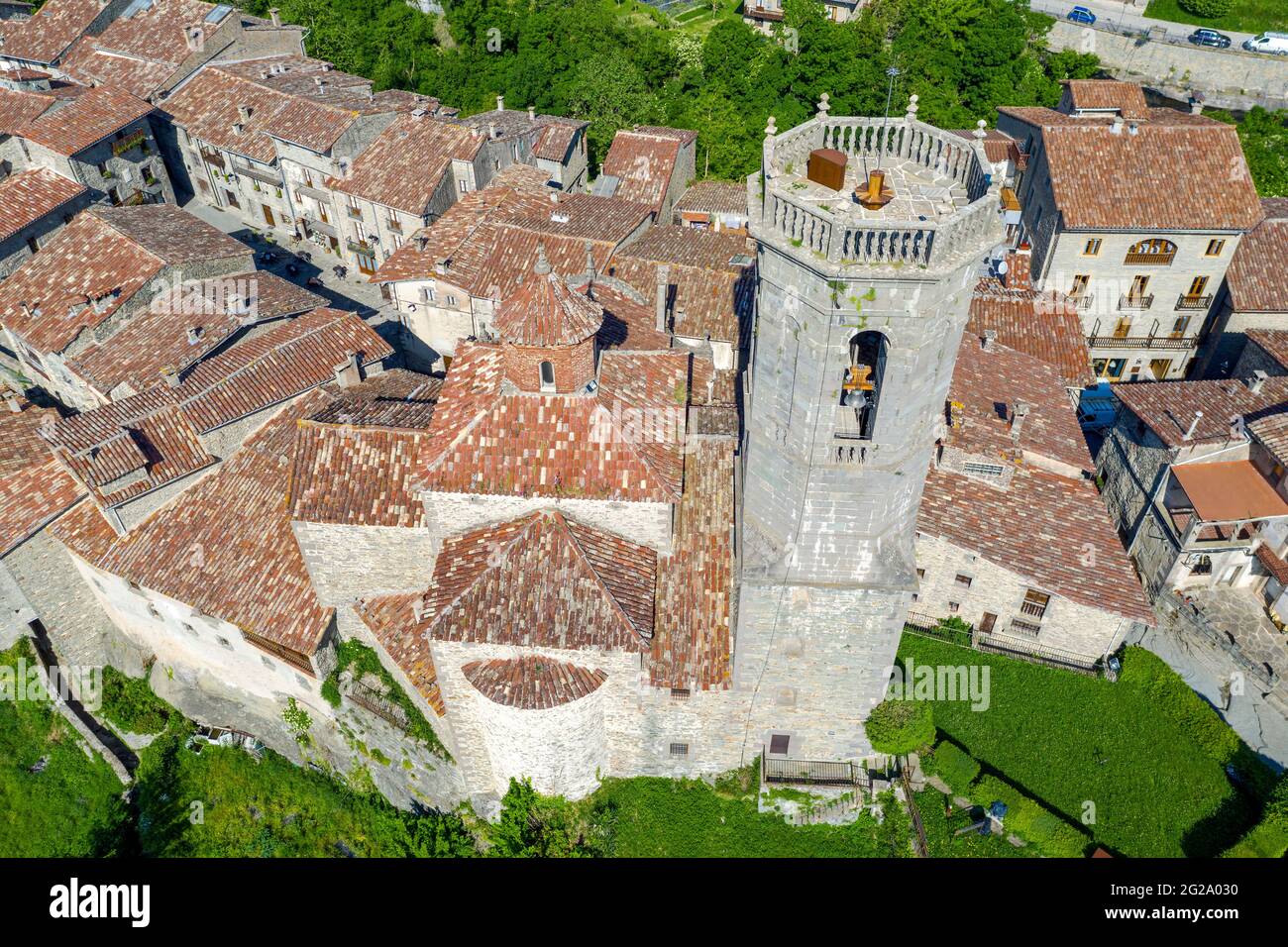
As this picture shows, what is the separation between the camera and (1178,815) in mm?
30109

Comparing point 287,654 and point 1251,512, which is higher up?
point 1251,512

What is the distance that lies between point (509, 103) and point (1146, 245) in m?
48.4

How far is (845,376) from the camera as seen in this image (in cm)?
2220

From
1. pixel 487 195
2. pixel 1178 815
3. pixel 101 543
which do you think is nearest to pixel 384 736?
pixel 101 543

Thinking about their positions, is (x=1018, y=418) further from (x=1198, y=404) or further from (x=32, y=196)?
(x=32, y=196)

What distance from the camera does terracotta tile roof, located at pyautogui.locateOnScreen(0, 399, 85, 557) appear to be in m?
33.6

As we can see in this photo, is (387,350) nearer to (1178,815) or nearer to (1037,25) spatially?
(1178,815)

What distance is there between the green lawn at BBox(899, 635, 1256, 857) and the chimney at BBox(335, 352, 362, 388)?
81.7 ft

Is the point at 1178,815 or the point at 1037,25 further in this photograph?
the point at 1037,25

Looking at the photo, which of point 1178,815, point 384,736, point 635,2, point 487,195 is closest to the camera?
point 1178,815

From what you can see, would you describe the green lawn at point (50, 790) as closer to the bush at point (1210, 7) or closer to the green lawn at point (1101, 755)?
the green lawn at point (1101, 755)

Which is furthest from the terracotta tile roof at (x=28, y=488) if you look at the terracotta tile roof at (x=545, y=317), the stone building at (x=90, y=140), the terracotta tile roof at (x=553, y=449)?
the stone building at (x=90, y=140)

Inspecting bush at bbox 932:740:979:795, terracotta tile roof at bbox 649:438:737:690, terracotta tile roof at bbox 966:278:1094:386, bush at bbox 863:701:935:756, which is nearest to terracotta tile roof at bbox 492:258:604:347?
terracotta tile roof at bbox 649:438:737:690

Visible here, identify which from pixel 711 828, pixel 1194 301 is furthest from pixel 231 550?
pixel 1194 301
